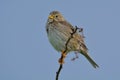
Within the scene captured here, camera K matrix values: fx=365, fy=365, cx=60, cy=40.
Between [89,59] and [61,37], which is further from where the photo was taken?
[89,59]

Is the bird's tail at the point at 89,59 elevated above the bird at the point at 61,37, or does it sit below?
below

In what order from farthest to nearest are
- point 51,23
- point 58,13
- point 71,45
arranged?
1. point 58,13
2. point 51,23
3. point 71,45

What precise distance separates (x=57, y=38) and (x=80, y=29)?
4825mm

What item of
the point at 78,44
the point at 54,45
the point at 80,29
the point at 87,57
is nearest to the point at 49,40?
the point at 54,45

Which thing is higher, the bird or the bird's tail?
the bird

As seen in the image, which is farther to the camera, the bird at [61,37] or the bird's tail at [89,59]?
the bird's tail at [89,59]

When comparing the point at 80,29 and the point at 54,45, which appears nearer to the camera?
the point at 80,29

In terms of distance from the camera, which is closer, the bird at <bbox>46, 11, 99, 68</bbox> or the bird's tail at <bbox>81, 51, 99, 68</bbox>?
the bird at <bbox>46, 11, 99, 68</bbox>

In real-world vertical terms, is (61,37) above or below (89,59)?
above

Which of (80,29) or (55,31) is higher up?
(55,31)

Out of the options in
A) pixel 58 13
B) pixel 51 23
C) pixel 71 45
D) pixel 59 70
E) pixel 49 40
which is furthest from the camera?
pixel 58 13

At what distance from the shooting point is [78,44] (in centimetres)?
837

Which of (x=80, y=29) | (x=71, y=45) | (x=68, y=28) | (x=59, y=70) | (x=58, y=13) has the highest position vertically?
(x=58, y=13)

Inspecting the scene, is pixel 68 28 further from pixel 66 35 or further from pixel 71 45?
pixel 71 45
